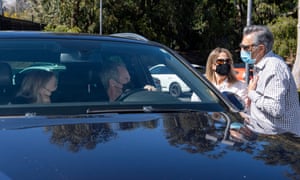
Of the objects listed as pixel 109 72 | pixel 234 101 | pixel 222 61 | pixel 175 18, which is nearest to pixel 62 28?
pixel 175 18

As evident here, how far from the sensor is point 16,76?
3.63 meters

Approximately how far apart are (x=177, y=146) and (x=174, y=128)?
0.34 meters

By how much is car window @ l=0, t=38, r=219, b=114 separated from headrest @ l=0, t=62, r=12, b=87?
0.01 m

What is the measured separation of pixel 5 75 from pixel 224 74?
286 centimetres

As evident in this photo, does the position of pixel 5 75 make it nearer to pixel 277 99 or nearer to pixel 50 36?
pixel 50 36

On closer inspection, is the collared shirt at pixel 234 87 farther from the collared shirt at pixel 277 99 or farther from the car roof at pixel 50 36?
the car roof at pixel 50 36

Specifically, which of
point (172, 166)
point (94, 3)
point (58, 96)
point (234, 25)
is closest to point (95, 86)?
point (58, 96)

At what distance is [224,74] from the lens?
572 centimetres

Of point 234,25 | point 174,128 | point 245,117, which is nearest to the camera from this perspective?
point 174,128

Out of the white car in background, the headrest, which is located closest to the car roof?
the headrest

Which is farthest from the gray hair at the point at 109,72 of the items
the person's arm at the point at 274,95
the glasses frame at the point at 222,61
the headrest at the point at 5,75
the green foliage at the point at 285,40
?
the green foliage at the point at 285,40

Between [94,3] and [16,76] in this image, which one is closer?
[16,76]

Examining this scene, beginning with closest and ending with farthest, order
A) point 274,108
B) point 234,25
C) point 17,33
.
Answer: point 17,33 → point 274,108 → point 234,25

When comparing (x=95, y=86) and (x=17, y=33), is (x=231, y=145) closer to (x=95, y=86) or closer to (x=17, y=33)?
(x=95, y=86)
